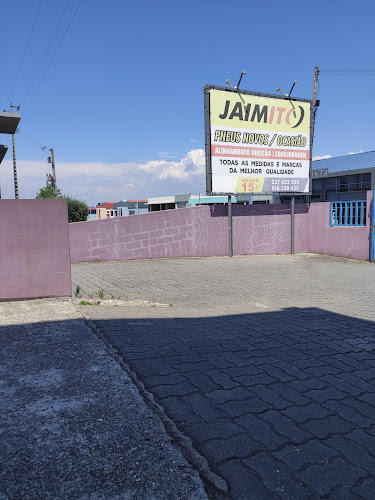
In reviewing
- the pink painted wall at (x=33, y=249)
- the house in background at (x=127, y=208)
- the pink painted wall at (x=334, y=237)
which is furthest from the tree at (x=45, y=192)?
the pink painted wall at (x=33, y=249)

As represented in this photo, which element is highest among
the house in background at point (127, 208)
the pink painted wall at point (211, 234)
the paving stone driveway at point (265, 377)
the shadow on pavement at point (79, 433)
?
the house in background at point (127, 208)

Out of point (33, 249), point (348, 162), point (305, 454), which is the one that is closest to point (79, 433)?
point (305, 454)

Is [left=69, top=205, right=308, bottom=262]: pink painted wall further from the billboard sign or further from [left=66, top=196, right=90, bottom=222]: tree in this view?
[left=66, top=196, right=90, bottom=222]: tree

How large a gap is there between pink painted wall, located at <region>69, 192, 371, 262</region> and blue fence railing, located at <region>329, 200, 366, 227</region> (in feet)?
0.84

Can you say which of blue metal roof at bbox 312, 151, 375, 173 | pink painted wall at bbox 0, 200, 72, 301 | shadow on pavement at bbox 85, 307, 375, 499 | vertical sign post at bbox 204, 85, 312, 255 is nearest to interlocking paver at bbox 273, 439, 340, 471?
shadow on pavement at bbox 85, 307, 375, 499

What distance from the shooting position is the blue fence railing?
484 inches

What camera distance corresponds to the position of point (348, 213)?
13.0 metres

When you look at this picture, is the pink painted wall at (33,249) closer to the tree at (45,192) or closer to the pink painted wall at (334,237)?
the pink painted wall at (334,237)

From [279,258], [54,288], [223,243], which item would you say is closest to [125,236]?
[223,243]

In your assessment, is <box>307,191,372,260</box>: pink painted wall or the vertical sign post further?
the vertical sign post

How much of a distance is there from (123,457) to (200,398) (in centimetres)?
91

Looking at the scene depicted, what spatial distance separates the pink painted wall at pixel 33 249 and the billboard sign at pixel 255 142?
8.28 meters

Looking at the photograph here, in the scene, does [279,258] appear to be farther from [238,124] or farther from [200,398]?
[200,398]

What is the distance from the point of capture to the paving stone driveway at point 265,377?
2105 mm
